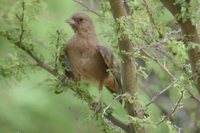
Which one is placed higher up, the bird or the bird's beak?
the bird's beak

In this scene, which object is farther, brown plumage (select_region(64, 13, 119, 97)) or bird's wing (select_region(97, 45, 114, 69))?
brown plumage (select_region(64, 13, 119, 97))

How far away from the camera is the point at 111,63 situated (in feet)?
14.4

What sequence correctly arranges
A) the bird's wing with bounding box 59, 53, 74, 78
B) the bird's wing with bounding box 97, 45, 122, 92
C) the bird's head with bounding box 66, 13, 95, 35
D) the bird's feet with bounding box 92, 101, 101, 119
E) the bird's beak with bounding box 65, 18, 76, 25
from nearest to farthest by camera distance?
1. the bird's feet with bounding box 92, 101, 101, 119
2. the bird's wing with bounding box 97, 45, 122, 92
3. the bird's wing with bounding box 59, 53, 74, 78
4. the bird's beak with bounding box 65, 18, 76, 25
5. the bird's head with bounding box 66, 13, 95, 35

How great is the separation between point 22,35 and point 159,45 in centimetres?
86

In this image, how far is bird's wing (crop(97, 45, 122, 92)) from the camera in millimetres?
4031

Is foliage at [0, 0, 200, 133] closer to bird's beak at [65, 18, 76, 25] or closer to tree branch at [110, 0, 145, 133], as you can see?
tree branch at [110, 0, 145, 133]

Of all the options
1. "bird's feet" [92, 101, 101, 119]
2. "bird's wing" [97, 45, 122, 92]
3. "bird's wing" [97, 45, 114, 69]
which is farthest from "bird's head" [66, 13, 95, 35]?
"bird's feet" [92, 101, 101, 119]

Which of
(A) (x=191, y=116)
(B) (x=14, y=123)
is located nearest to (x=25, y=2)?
(B) (x=14, y=123)

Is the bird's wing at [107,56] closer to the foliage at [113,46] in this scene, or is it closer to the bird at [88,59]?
the bird at [88,59]

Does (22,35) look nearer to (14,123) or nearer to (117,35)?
(117,35)

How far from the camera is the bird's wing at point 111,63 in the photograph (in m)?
4.03

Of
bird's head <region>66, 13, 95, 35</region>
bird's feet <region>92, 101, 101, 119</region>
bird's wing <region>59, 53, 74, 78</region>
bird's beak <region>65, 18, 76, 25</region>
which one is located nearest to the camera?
bird's feet <region>92, 101, 101, 119</region>

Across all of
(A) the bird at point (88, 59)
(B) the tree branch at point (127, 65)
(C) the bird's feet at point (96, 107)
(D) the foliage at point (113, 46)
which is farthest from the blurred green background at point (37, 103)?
(B) the tree branch at point (127, 65)

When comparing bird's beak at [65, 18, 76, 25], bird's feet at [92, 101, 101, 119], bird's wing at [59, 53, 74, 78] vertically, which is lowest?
bird's feet at [92, 101, 101, 119]
